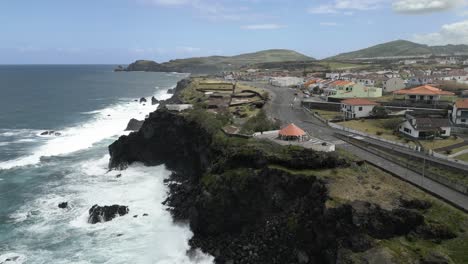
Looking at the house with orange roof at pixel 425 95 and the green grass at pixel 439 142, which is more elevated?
the house with orange roof at pixel 425 95

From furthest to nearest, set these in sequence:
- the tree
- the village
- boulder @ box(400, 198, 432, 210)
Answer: the tree → the village → boulder @ box(400, 198, 432, 210)

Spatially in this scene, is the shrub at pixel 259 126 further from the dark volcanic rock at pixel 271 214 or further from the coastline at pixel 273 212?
the dark volcanic rock at pixel 271 214

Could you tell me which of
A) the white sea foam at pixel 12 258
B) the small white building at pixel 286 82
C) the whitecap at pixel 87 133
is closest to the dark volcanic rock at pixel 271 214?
the white sea foam at pixel 12 258

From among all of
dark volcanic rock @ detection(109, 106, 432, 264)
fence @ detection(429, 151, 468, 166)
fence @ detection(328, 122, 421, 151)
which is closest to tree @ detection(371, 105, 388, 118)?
fence @ detection(328, 122, 421, 151)

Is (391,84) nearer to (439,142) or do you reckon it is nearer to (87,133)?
(439,142)

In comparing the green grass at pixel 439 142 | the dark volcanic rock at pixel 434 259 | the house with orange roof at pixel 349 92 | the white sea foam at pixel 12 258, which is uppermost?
the house with orange roof at pixel 349 92

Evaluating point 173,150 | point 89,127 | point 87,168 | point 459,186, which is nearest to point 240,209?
point 459,186

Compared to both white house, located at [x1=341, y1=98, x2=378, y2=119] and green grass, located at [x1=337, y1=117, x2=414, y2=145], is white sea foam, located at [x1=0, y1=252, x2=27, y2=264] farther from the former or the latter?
white house, located at [x1=341, y1=98, x2=378, y2=119]
